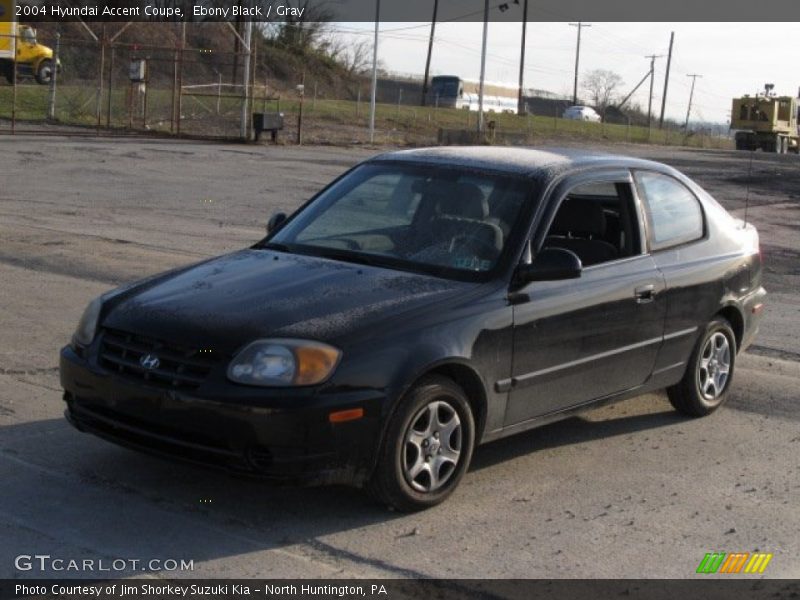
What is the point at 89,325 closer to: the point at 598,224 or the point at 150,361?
the point at 150,361

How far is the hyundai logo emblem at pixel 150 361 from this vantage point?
5.19m

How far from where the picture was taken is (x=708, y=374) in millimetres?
7355

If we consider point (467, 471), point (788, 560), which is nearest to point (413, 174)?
point (467, 471)

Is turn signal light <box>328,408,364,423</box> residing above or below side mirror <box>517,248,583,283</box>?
below

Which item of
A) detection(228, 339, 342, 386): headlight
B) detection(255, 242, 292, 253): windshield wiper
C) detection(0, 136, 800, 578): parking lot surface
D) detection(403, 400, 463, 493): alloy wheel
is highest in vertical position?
detection(255, 242, 292, 253): windshield wiper

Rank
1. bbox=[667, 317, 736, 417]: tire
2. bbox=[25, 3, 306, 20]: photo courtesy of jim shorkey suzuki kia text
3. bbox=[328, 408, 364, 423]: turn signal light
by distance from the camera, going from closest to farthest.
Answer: bbox=[328, 408, 364, 423]: turn signal light, bbox=[667, 317, 736, 417]: tire, bbox=[25, 3, 306, 20]: photo courtesy of jim shorkey suzuki kia text

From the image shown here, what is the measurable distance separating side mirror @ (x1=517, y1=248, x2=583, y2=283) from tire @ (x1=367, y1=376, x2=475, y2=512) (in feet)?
2.38

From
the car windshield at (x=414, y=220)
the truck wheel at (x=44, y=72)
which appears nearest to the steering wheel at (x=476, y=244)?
the car windshield at (x=414, y=220)

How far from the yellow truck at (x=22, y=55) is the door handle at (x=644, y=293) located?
39073 mm

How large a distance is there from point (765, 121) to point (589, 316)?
67.7 m

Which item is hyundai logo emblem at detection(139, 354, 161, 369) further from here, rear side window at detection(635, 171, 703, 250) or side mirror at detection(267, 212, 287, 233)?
rear side window at detection(635, 171, 703, 250)

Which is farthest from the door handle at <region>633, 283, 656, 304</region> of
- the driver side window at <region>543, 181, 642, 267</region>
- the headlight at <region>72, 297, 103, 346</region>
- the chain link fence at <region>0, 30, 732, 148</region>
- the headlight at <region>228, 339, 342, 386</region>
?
the chain link fence at <region>0, 30, 732, 148</region>

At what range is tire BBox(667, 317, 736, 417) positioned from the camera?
718 cm

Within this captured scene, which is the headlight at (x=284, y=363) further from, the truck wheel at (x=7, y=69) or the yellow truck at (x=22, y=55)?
the truck wheel at (x=7, y=69)
